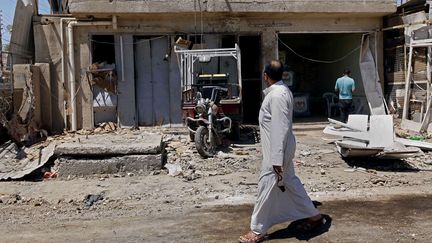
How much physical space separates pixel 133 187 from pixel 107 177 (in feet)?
3.16

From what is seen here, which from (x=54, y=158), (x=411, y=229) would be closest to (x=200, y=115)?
(x=54, y=158)

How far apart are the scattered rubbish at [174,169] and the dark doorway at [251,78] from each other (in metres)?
6.42

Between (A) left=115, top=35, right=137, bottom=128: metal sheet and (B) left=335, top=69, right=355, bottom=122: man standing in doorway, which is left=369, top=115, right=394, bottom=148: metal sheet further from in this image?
(A) left=115, top=35, right=137, bottom=128: metal sheet

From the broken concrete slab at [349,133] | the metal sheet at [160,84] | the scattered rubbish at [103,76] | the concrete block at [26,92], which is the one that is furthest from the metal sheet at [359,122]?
the concrete block at [26,92]

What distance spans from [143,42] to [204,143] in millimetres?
5235

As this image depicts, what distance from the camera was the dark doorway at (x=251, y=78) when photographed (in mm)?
15844

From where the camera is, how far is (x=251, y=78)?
16531 millimetres

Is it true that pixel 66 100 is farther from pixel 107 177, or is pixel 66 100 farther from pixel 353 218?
pixel 353 218

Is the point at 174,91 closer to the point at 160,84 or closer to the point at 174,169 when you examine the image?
the point at 160,84

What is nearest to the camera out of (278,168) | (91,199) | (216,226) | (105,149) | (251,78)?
(278,168)

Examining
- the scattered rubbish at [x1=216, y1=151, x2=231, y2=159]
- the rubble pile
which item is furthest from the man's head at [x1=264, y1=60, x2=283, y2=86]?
the scattered rubbish at [x1=216, y1=151, x2=231, y2=159]

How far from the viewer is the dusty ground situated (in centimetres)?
552

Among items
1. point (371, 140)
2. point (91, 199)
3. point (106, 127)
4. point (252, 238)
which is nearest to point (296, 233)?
point (252, 238)

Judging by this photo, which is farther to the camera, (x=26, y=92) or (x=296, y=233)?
(x=26, y=92)
